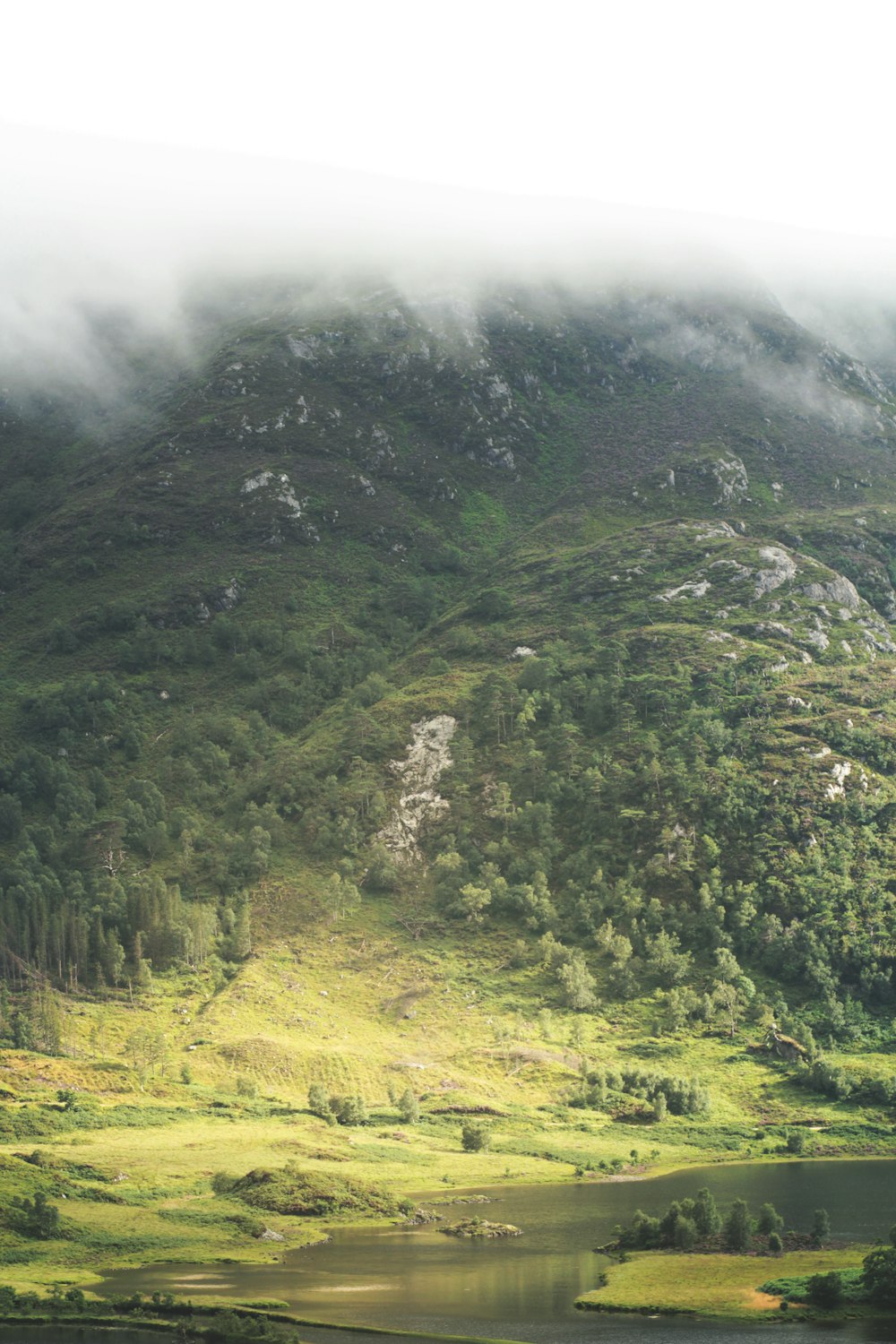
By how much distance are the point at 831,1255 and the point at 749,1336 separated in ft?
72.5

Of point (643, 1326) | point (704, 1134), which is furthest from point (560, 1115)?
point (643, 1326)

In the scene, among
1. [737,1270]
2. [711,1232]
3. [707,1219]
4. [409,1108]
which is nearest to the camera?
[737,1270]

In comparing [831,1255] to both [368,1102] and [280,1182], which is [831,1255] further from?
[368,1102]

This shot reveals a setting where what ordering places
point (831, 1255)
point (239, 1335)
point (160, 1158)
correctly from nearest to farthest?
point (239, 1335)
point (831, 1255)
point (160, 1158)

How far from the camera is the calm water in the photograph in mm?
91500

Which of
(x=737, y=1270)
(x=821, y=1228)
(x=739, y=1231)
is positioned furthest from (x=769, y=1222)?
(x=737, y=1270)

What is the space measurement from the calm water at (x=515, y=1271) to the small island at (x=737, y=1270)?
249 centimetres

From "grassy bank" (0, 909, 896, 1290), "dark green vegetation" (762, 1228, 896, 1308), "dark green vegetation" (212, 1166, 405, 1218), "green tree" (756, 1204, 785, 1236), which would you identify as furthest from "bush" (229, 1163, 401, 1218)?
"dark green vegetation" (762, 1228, 896, 1308)

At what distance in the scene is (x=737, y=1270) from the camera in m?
Result: 108

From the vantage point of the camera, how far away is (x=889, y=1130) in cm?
17825

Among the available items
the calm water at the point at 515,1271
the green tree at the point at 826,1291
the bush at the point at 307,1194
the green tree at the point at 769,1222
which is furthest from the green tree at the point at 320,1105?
the green tree at the point at 826,1291

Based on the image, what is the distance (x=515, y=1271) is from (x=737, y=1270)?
61.4 feet

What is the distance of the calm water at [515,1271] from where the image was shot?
3602 inches

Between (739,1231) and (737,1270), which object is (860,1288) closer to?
(737,1270)
